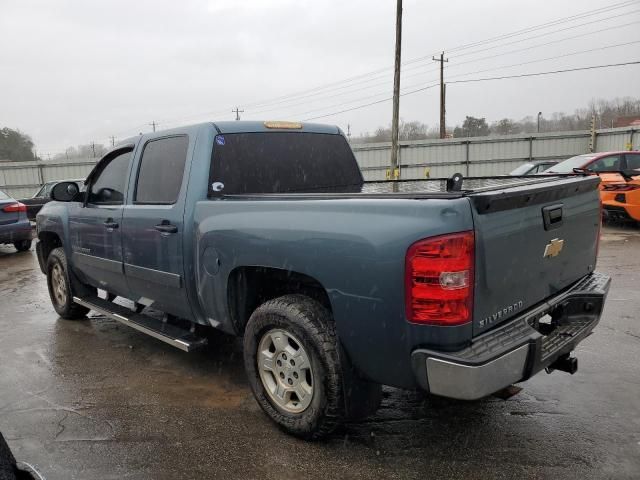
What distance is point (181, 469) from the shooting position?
272cm

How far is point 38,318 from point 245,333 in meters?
3.89

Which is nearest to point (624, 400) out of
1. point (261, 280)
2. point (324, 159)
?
point (261, 280)

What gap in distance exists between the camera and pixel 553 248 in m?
2.81

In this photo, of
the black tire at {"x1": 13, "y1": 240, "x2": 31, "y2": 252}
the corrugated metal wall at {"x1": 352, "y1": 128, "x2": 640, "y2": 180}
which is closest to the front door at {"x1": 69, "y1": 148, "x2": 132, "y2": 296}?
the black tire at {"x1": 13, "y1": 240, "x2": 31, "y2": 252}

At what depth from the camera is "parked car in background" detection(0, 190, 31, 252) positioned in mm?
10359

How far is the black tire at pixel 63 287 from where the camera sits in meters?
5.26

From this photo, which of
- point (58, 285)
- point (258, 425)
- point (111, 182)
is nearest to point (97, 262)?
point (111, 182)

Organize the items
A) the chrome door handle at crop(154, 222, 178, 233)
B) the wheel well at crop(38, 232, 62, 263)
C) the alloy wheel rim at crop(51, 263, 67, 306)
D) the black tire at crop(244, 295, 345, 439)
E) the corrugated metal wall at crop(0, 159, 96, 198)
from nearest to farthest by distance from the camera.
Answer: the black tire at crop(244, 295, 345, 439), the chrome door handle at crop(154, 222, 178, 233), the alloy wheel rim at crop(51, 263, 67, 306), the wheel well at crop(38, 232, 62, 263), the corrugated metal wall at crop(0, 159, 96, 198)

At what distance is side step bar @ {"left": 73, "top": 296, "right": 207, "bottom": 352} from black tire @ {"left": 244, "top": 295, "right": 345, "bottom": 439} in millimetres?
708

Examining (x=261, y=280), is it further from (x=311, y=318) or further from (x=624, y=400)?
(x=624, y=400)

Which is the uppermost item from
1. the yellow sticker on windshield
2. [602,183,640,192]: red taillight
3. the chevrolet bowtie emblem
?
the yellow sticker on windshield

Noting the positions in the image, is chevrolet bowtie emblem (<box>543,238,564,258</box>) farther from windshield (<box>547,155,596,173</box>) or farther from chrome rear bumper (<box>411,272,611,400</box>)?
windshield (<box>547,155,596,173</box>)

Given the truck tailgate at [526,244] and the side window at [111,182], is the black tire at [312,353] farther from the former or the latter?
the side window at [111,182]

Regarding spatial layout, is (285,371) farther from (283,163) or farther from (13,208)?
(13,208)
